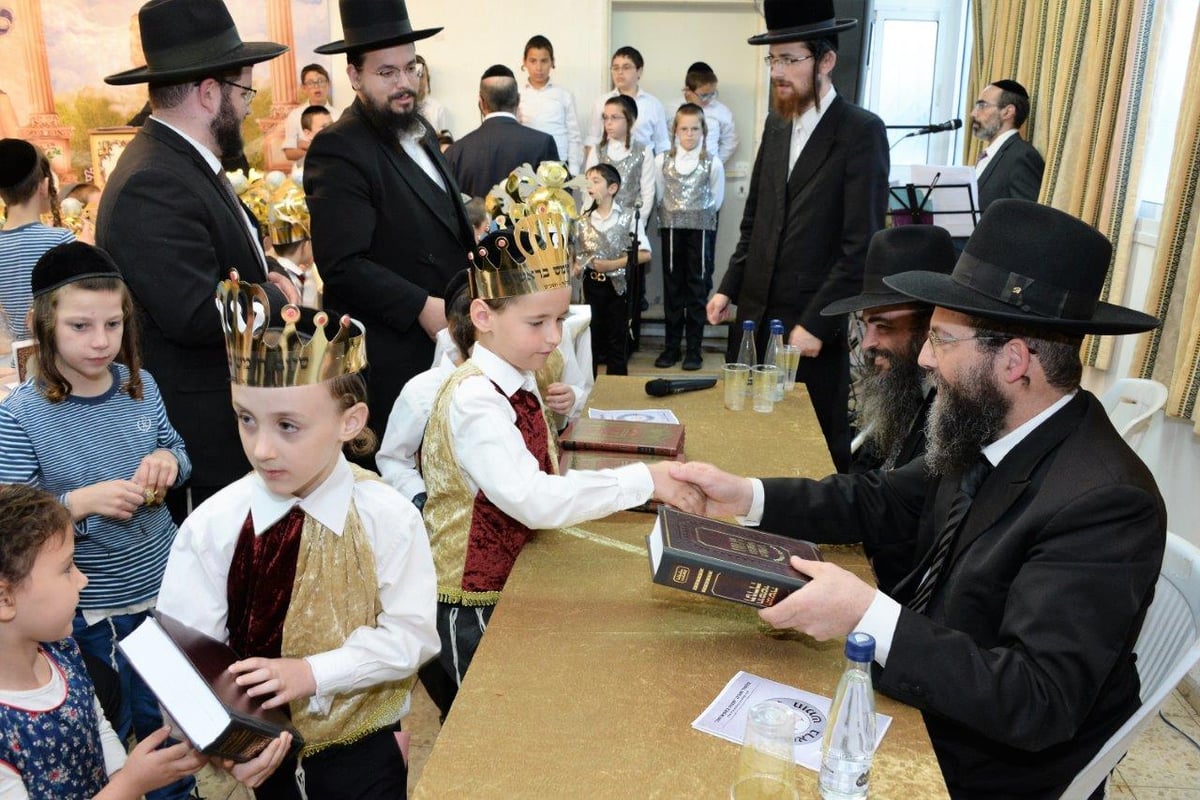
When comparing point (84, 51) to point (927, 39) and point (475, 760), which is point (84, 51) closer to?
point (927, 39)

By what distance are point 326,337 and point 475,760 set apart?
0.84 meters

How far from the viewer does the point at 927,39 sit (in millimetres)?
8617

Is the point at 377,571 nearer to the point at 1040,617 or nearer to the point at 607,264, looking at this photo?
the point at 1040,617

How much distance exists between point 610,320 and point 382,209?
3.98m

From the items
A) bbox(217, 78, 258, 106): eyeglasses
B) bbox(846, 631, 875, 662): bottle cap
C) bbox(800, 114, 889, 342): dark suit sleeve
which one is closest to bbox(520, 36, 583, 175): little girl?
bbox(800, 114, 889, 342): dark suit sleeve

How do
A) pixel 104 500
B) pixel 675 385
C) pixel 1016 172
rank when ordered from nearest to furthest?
pixel 104 500, pixel 675 385, pixel 1016 172

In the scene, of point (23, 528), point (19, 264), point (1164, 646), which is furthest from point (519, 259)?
point (19, 264)

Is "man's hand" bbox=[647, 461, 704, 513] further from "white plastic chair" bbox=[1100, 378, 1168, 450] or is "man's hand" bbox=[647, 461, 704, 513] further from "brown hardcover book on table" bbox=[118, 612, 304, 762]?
"white plastic chair" bbox=[1100, 378, 1168, 450]

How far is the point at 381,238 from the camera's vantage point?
377 cm

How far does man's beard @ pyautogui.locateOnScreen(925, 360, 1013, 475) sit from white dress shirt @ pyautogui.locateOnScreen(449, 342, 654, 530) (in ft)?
2.20

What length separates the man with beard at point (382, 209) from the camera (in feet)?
11.9

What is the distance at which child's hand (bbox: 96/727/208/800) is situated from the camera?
1748 millimetres

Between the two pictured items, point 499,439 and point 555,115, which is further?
point 555,115

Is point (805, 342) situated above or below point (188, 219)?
below
